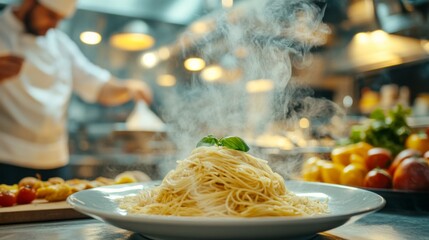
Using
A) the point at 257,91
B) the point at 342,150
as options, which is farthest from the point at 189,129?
the point at 257,91

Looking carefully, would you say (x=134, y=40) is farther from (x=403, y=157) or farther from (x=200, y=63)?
(x=403, y=157)

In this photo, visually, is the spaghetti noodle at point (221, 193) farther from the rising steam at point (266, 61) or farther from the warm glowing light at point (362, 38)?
the warm glowing light at point (362, 38)

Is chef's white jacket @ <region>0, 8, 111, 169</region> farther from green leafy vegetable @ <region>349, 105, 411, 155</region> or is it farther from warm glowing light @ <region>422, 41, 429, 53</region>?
warm glowing light @ <region>422, 41, 429, 53</region>

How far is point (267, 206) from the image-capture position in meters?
1.08

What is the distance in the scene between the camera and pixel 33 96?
123 inches

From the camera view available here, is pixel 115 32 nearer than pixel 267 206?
No

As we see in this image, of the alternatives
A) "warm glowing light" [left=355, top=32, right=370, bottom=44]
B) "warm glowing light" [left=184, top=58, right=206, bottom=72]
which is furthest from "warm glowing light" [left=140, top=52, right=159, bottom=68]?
"warm glowing light" [left=355, top=32, right=370, bottom=44]

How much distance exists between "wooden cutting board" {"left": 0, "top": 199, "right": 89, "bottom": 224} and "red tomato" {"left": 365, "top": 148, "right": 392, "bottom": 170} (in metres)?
1.24

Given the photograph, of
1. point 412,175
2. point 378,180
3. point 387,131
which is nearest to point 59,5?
point 387,131

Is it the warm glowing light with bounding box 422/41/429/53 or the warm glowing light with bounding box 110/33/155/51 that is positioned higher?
the warm glowing light with bounding box 110/33/155/51

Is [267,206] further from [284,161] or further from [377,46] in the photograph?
[377,46]

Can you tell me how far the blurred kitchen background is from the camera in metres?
4.72

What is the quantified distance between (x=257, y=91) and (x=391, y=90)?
8.42 ft

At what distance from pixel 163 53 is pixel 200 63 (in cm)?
368
